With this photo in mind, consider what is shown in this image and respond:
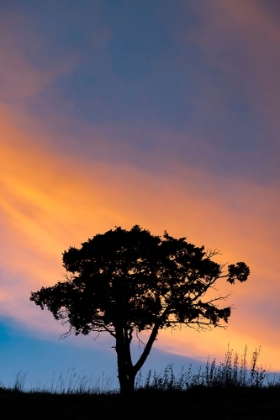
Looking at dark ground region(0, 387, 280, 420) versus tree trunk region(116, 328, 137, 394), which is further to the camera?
tree trunk region(116, 328, 137, 394)

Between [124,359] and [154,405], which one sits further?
[124,359]

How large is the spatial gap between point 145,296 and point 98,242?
13.0 ft

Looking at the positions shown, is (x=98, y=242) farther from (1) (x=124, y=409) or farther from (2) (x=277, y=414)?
(2) (x=277, y=414)

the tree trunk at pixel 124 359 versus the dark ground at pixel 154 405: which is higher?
the tree trunk at pixel 124 359

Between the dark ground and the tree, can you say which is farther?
the tree

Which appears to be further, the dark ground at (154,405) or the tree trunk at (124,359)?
the tree trunk at (124,359)

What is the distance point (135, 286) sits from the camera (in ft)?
101

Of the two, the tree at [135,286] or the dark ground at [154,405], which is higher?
the tree at [135,286]

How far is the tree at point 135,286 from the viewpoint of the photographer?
30.5m

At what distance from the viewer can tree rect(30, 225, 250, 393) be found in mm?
30531

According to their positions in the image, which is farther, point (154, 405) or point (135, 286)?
point (135, 286)

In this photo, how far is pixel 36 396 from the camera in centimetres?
2486

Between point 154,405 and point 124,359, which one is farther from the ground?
point 124,359

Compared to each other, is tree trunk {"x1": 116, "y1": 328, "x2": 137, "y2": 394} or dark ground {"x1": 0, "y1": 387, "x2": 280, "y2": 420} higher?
tree trunk {"x1": 116, "y1": 328, "x2": 137, "y2": 394}
